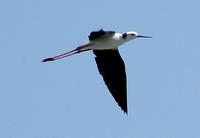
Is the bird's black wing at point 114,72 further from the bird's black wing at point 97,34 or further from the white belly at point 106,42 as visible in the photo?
the bird's black wing at point 97,34

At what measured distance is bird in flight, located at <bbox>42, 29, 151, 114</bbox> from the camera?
1962cm

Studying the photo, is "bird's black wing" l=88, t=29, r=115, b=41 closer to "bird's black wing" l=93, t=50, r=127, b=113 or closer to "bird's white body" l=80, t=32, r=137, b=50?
"bird's white body" l=80, t=32, r=137, b=50

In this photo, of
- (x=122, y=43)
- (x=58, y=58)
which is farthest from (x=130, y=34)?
(x=58, y=58)

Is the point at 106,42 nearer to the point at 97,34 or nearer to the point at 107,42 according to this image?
the point at 107,42

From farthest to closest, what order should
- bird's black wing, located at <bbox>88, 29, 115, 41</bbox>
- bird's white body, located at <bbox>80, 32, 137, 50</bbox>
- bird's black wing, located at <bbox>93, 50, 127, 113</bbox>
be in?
bird's black wing, located at <bbox>93, 50, 127, 113</bbox>
bird's white body, located at <bbox>80, 32, 137, 50</bbox>
bird's black wing, located at <bbox>88, 29, 115, 41</bbox>

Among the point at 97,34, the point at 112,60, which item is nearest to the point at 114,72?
the point at 112,60

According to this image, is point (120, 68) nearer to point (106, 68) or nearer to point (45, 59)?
point (106, 68)

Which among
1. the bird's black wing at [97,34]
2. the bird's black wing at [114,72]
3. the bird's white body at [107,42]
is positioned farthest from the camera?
the bird's black wing at [114,72]

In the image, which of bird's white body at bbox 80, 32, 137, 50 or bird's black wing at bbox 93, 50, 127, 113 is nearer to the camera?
bird's white body at bbox 80, 32, 137, 50

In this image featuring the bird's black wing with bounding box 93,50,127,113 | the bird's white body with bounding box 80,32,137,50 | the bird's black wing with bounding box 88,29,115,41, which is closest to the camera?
the bird's black wing with bounding box 88,29,115,41

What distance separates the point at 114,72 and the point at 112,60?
0.25m

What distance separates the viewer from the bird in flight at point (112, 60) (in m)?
19.6

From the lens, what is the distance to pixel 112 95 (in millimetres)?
20016

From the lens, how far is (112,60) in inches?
798
